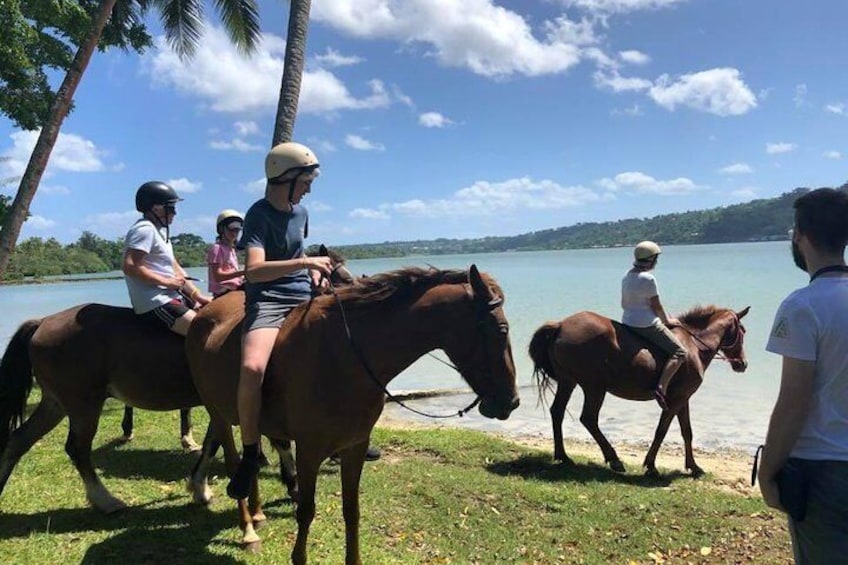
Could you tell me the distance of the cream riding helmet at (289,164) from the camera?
4.28 meters

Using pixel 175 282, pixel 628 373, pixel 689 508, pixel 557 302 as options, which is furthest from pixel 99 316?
pixel 557 302

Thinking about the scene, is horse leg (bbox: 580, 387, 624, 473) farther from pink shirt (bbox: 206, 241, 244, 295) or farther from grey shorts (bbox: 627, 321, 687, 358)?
→ pink shirt (bbox: 206, 241, 244, 295)

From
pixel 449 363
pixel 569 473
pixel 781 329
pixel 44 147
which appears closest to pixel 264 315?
pixel 449 363

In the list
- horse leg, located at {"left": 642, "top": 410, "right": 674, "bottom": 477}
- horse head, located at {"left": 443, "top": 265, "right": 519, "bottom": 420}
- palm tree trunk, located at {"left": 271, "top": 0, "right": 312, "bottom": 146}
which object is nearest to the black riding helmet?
horse head, located at {"left": 443, "top": 265, "right": 519, "bottom": 420}

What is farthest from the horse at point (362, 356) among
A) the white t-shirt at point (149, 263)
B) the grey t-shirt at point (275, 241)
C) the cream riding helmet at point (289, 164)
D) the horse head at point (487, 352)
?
the white t-shirt at point (149, 263)

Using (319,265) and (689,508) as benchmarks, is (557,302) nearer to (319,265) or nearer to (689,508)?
(689,508)

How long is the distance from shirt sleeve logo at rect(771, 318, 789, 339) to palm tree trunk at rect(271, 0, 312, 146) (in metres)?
8.80

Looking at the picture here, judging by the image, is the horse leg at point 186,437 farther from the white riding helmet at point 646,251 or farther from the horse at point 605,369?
the white riding helmet at point 646,251

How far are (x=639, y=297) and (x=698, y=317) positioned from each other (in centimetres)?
165

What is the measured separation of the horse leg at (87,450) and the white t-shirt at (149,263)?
0.97 m

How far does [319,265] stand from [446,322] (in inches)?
36.3

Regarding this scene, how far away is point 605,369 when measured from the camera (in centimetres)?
873

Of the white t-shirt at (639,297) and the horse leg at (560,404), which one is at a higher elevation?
the white t-shirt at (639,297)

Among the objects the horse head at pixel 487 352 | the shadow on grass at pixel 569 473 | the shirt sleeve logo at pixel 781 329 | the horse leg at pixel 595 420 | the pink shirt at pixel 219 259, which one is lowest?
the shadow on grass at pixel 569 473
